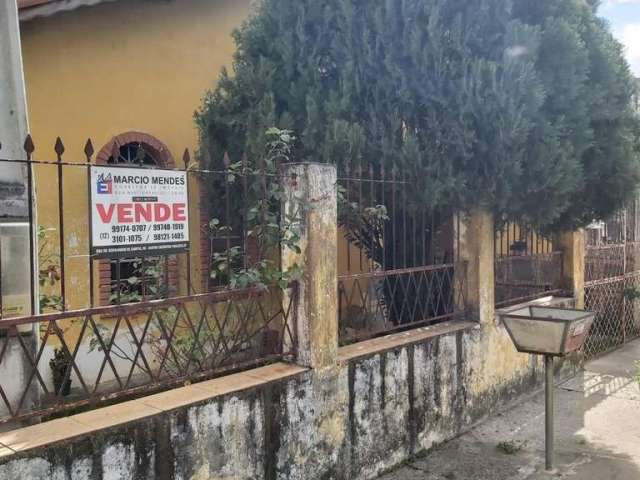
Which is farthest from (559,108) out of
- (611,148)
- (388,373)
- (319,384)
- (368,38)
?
(319,384)

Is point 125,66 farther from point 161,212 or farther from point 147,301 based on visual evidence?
point 147,301

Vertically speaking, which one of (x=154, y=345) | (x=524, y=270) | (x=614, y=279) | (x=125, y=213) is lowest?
(x=154, y=345)

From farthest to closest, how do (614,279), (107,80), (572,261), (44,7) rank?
(614,279) < (572,261) < (107,80) < (44,7)

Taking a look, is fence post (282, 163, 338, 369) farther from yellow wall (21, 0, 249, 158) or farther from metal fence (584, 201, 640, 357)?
metal fence (584, 201, 640, 357)

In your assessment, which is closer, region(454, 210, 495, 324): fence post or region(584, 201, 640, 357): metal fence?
region(454, 210, 495, 324): fence post

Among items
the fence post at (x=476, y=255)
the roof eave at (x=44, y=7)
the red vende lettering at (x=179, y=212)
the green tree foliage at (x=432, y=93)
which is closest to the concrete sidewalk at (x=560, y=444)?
the fence post at (x=476, y=255)

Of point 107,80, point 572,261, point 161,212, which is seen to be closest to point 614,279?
point 572,261

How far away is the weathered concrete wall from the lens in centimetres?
309

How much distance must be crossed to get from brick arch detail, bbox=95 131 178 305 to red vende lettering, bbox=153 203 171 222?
308 centimetres

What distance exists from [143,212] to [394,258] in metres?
2.95

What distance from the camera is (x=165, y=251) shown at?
3.55 m

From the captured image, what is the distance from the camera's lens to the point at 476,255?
19.8 ft

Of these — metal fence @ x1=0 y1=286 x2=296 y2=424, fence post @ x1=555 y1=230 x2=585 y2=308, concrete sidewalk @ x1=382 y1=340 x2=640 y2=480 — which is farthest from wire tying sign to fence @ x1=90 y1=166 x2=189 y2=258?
fence post @ x1=555 y1=230 x2=585 y2=308

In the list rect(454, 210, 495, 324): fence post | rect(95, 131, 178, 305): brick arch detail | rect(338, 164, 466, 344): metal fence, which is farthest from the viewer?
rect(95, 131, 178, 305): brick arch detail
